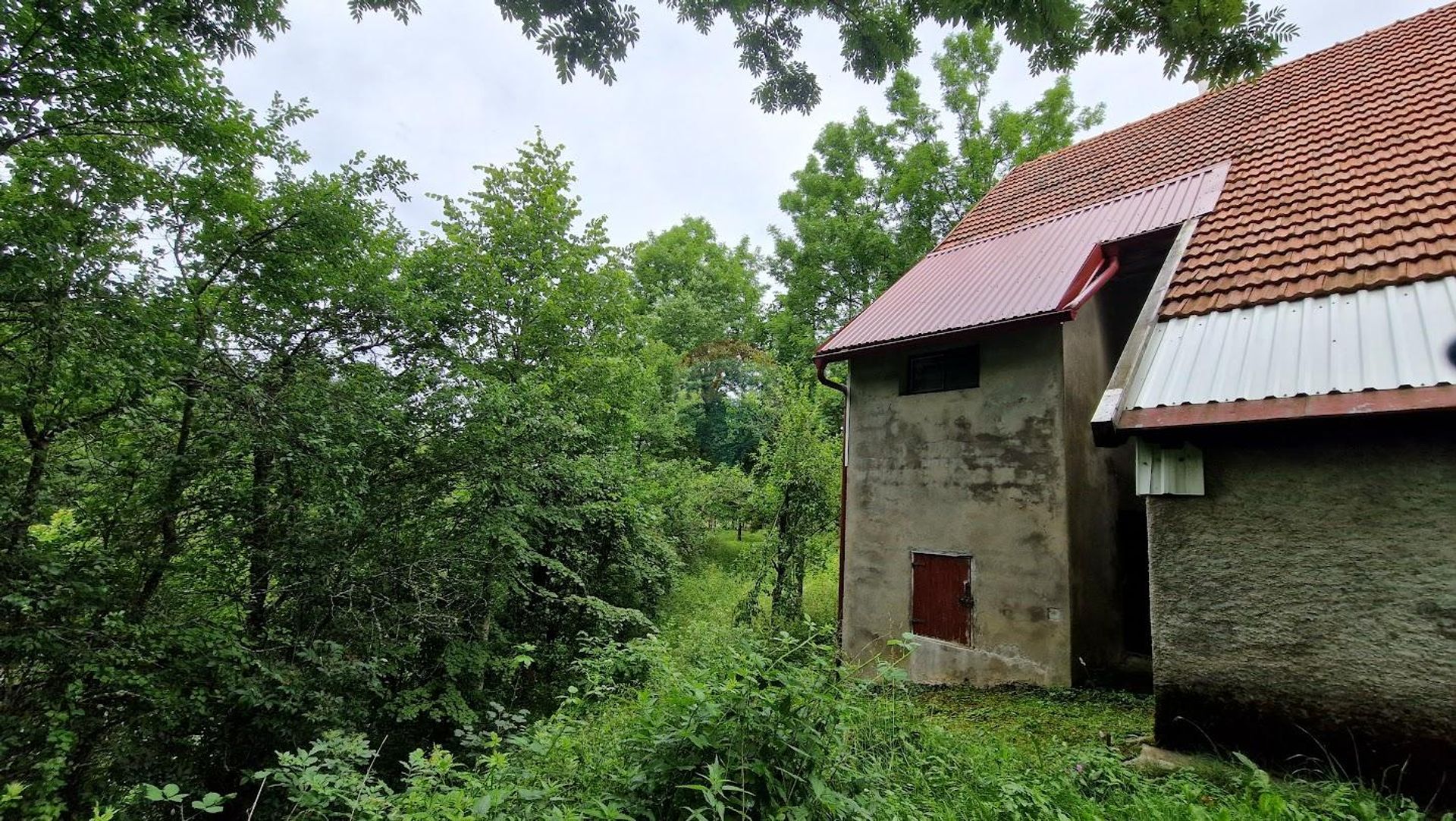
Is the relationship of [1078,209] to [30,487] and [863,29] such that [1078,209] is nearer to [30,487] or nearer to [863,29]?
[863,29]

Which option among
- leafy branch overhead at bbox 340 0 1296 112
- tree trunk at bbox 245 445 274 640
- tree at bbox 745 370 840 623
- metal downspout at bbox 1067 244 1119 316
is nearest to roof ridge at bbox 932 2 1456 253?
metal downspout at bbox 1067 244 1119 316

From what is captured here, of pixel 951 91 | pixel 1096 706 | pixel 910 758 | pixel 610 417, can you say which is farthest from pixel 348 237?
pixel 951 91

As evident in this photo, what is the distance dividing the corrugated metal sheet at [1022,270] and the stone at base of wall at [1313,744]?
3777mm

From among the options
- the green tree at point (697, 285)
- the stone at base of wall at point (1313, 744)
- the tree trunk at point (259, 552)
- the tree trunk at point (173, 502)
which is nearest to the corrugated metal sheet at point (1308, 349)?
the stone at base of wall at point (1313, 744)

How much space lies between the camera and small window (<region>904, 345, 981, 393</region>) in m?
7.12

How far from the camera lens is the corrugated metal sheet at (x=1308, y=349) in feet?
11.0

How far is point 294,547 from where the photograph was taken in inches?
245

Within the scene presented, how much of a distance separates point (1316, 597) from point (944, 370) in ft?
14.3

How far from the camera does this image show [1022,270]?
284 inches

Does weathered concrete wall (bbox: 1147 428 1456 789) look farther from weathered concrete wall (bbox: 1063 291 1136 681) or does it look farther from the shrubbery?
weathered concrete wall (bbox: 1063 291 1136 681)

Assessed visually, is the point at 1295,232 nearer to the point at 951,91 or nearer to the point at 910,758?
the point at 910,758

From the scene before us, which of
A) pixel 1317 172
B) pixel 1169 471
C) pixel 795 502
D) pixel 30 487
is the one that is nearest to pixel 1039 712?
pixel 1169 471

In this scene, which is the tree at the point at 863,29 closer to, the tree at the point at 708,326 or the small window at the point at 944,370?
the small window at the point at 944,370

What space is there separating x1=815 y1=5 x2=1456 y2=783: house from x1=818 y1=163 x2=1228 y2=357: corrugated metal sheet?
5cm
